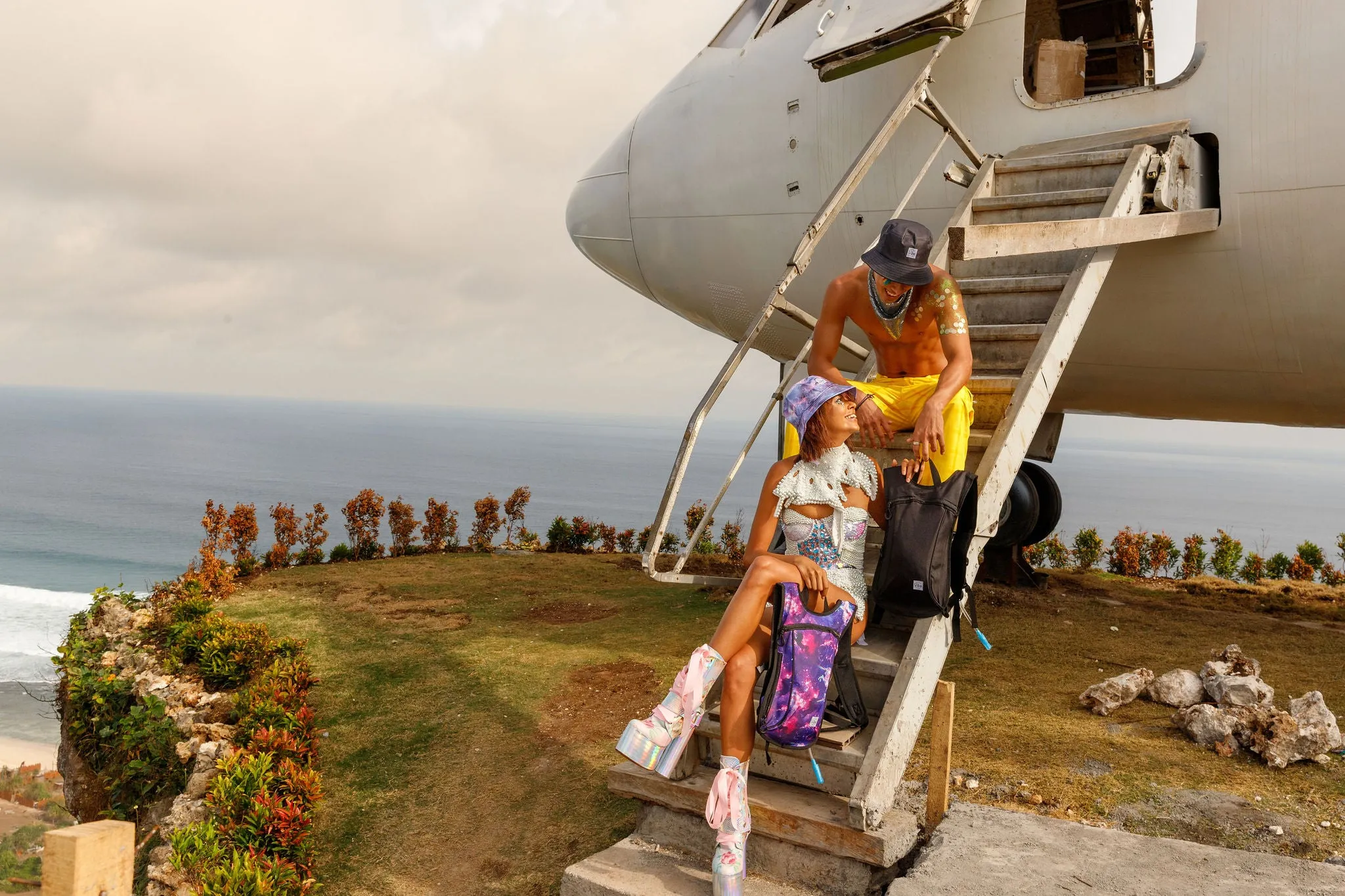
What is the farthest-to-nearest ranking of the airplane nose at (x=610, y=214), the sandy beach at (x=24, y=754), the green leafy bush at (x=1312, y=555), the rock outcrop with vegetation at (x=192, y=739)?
the sandy beach at (x=24, y=754)
the green leafy bush at (x=1312, y=555)
the airplane nose at (x=610, y=214)
the rock outcrop with vegetation at (x=192, y=739)

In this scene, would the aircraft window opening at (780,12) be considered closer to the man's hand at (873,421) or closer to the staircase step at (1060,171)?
the staircase step at (1060,171)

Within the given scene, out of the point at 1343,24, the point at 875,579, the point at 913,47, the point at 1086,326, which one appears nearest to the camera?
the point at 875,579

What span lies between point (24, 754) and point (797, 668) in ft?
81.9

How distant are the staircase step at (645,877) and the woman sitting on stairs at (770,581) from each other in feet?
0.59

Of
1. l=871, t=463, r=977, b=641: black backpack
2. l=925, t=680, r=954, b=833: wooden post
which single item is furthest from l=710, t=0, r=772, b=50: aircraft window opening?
l=925, t=680, r=954, b=833: wooden post

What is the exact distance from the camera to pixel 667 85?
966cm

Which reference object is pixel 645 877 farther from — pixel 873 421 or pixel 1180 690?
pixel 1180 690

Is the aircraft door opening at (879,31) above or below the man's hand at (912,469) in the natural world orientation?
above

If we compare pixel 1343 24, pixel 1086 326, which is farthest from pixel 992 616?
pixel 1343 24

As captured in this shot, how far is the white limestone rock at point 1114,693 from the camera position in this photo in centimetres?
663

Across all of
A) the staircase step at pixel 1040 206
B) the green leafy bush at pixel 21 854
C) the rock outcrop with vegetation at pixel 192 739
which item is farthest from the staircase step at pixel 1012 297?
the green leafy bush at pixel 21 854

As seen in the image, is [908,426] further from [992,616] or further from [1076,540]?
[1076,540]

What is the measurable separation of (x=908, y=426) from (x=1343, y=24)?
352cm

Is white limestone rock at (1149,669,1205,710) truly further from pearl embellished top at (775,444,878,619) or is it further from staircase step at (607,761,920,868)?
pearl embellished top at (775,444,878,619)
